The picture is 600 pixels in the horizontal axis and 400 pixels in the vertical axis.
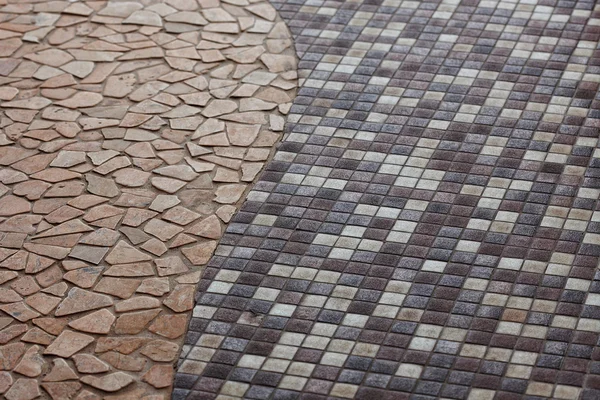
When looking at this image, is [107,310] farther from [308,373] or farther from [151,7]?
[151,7]

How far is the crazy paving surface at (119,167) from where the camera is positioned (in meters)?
3.83

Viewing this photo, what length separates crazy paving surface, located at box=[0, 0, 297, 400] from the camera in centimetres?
383

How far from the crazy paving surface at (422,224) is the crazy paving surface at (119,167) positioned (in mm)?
139

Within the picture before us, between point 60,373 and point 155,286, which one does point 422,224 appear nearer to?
point 155,286

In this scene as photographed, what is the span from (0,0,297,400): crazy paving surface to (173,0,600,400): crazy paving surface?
0.14 m

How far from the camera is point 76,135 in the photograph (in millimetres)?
4852

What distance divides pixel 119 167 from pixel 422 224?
1.37 metres

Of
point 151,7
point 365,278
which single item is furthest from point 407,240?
→ point 151,7

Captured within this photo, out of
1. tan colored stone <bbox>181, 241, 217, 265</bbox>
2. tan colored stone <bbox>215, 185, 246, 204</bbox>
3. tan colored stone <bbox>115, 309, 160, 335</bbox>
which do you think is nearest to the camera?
tan colored stone <bbox>115, 309, 160, 335</bbox>

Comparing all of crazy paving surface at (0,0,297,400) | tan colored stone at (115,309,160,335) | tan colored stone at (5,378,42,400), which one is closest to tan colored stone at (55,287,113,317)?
crazy paving surface at (0,0,297,400)

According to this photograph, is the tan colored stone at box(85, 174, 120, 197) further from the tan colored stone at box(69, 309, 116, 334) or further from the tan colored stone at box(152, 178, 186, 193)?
the tan colored stone at box(69, 309, 116, 334)

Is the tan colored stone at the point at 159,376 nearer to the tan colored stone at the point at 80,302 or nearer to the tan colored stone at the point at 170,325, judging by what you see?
the tan colored stone at the point at 170,325

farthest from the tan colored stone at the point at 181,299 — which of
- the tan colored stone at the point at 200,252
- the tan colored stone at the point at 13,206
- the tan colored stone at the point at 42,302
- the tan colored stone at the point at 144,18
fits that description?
the tan colored stone at the point at 144,18

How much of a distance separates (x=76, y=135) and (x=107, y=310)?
1.18 m
